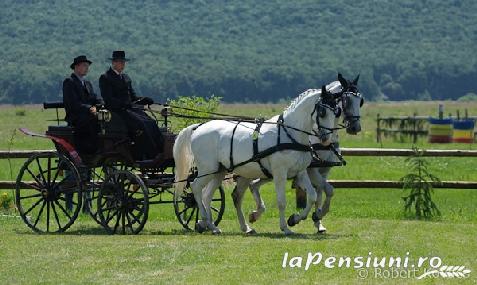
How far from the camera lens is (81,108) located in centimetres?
1830

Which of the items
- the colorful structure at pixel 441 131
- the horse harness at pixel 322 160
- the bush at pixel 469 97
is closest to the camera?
the horse harness at pixel 322 160

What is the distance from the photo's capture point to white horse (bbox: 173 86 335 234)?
1731 centimetres

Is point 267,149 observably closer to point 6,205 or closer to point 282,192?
point 282,192

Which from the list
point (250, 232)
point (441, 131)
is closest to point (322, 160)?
point (250, 232)

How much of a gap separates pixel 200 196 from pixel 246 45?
4801 inches

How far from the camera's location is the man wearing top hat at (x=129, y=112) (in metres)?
18.2

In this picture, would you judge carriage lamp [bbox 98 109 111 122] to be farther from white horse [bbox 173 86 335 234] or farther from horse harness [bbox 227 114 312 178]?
horse harness [bbox 227 114 312 178]

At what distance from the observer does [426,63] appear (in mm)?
131125

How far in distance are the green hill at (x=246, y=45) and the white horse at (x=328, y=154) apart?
293 ft

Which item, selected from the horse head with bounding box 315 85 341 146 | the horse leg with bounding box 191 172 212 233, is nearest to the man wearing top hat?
the horse leg with bounding box 191 172 212 233

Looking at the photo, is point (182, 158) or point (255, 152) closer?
point (255, 152)

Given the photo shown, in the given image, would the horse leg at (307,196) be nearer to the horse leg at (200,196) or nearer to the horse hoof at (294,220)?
the horse hoof at (294,220)

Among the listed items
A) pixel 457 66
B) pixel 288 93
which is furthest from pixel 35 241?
pixel 457 66

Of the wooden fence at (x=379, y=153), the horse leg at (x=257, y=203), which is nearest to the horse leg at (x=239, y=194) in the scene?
the horse leg at (x=257, y=203)
